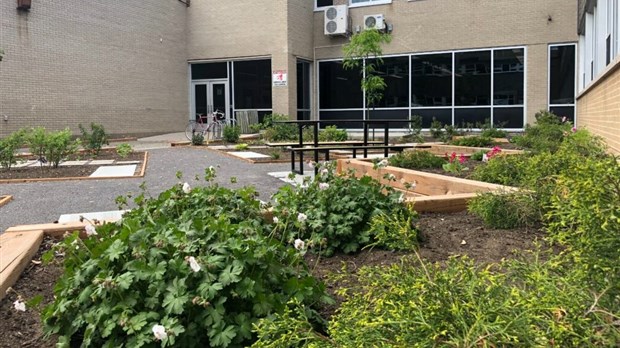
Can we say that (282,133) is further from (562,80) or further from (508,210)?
(508,210)

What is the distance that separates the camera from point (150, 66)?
71.2 ft

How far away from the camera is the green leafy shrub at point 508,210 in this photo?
11.7 ft

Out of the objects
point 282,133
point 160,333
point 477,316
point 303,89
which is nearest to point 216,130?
point 282,133

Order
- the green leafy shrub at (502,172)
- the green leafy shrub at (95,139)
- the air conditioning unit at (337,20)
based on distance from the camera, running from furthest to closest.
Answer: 1. the air conditioning unit at (337,20)
2. the green leafy shrub at (95,139)
3. the green leafy shrub at (502,172)

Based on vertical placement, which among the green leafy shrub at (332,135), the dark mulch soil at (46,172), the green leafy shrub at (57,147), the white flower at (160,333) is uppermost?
the green leafy shrub at (332,135)

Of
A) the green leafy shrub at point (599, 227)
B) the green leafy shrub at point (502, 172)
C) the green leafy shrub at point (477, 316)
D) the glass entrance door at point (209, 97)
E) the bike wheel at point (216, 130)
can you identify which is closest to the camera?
the green leafy shrub at point (477, 316)

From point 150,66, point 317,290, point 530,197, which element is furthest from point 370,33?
point 317,290

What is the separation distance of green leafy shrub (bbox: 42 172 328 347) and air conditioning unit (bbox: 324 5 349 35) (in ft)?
67.2

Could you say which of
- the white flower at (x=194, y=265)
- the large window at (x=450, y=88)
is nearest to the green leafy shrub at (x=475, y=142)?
the large window at (x=450, y=88)

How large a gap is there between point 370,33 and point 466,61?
16.4ft

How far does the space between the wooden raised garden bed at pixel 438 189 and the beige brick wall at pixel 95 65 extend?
14.2m

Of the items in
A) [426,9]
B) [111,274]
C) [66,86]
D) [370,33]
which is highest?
[426,9]

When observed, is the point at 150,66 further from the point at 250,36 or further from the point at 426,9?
the point at 426,9

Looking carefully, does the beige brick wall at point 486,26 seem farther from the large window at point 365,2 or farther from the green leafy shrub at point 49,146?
the green leafy shrub at point 49,146
